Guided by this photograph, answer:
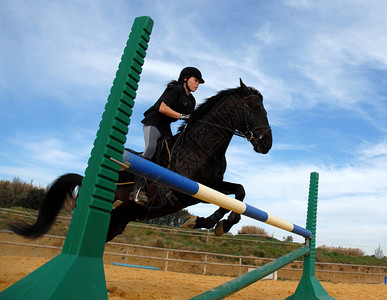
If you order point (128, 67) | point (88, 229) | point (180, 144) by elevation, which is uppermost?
point (180, 144)

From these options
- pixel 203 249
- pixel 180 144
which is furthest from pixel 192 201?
pixel 203 249

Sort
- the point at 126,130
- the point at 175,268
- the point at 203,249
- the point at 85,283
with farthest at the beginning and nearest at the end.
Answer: the point at 203,249, the point at 175,268, the point at 126,130, the point at 85,283

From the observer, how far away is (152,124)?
9.37 feet

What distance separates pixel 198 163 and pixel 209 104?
0.78 m

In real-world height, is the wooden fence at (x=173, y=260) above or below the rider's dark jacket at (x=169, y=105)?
below

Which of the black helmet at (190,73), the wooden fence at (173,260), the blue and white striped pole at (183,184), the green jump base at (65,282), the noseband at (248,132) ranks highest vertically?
the black helmet at (190,73)

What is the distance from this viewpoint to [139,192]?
2514 millimetres

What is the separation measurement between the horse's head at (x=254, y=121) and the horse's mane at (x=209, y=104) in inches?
3.7

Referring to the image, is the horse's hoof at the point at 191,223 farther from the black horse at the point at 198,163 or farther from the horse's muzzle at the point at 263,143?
the horse's muzzle at the point at 263,143

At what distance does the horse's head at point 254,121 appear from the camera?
2838 mm

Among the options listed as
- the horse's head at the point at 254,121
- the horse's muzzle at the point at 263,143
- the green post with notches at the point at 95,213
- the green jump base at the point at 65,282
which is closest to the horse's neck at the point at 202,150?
the horse's head at the point at 254,121

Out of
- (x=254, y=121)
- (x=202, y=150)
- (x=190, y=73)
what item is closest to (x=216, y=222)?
(x=202, y=150)

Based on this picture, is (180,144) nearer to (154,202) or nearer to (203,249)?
(154,202)

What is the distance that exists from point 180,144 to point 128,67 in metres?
1.73
